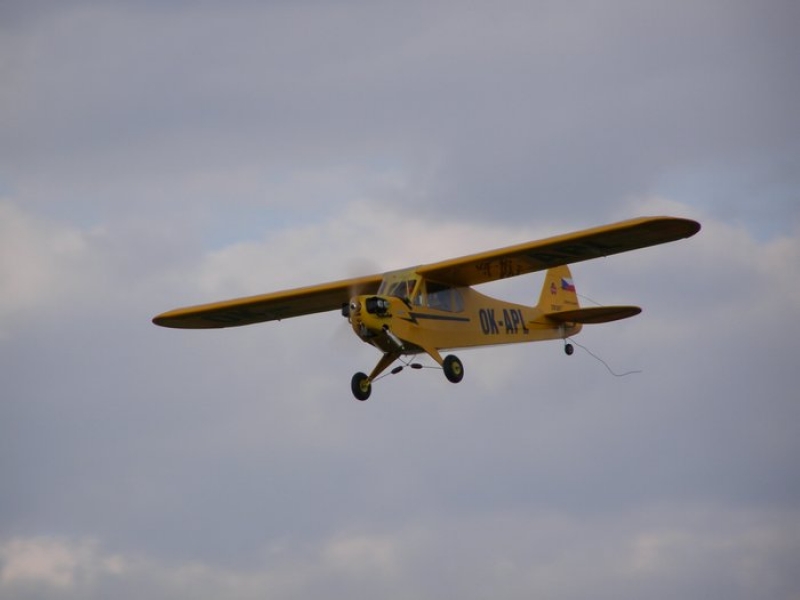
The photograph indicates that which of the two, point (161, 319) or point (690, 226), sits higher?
point (161, 319)

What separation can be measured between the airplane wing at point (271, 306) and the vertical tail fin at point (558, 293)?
4633 mm

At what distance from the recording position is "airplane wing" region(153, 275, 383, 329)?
1160 inches

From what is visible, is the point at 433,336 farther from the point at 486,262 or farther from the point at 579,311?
the point at 579,311

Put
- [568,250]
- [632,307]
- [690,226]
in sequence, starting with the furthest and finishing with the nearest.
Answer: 1. [632,307]
2. [568,250]
3. [690,226]

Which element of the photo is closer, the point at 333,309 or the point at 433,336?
the point at 433,336

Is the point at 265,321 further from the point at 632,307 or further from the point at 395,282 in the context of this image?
the point at 632,307

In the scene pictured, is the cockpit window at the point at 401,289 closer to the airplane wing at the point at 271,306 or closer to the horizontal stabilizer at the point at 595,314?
the airplane wing at the point at 271,306

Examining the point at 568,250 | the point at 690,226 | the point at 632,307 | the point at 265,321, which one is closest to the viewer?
the point at 690,226

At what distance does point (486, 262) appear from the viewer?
27.7m

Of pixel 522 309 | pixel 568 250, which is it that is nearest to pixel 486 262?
pixel 568 250

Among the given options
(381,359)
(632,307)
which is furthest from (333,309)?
(632,307)

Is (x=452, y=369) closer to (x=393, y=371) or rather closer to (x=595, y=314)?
(x=393, y=371)

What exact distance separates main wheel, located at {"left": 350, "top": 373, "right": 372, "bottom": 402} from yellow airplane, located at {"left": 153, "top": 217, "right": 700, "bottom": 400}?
0.02 m

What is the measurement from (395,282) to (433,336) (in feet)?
4.19
